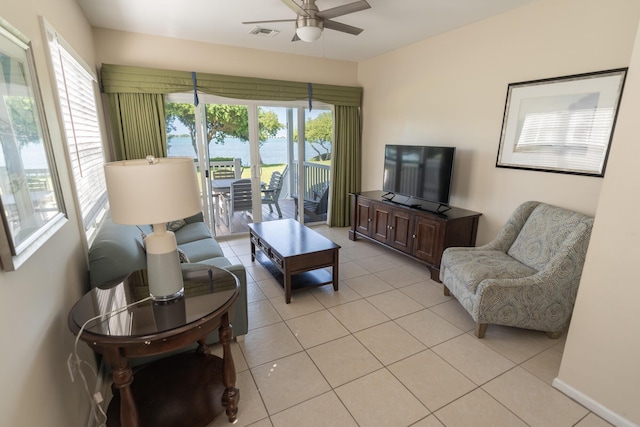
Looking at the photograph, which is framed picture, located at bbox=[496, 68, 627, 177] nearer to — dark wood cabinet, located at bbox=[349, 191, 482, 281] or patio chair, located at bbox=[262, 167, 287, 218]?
dark wood cabinet, located at bbox=[349, 191, 482, 281]

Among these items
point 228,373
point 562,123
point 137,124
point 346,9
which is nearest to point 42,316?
point 228,373

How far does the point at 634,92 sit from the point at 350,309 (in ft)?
7.40

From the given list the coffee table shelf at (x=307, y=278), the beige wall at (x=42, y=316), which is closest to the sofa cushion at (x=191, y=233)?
the coffee table shelf at (x=307, y=278)

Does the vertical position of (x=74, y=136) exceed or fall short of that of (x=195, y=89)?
it falls short

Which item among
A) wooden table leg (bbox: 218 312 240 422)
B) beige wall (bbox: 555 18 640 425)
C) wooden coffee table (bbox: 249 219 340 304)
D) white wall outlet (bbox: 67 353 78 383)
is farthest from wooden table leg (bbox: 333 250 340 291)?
white wall outlet (bbox: 67 353 78 383)

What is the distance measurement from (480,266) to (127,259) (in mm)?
2531

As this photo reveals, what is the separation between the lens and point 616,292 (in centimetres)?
163

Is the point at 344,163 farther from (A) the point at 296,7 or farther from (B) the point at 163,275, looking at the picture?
(B) the point at 163,275

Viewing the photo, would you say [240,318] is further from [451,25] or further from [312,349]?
[451,25]

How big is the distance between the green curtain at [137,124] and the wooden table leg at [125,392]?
2.93 m

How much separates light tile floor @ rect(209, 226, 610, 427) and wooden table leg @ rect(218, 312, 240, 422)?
98mm

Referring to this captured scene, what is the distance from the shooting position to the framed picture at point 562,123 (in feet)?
7.86

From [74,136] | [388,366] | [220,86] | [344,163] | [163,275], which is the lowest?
[388,366]

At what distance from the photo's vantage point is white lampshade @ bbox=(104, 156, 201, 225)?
129 cm
